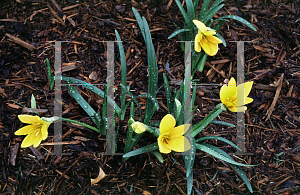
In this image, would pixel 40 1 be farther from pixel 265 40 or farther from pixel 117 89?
pixel 265 40

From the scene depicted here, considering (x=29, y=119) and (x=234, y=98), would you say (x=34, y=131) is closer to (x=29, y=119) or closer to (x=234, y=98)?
(x=29, y=119)

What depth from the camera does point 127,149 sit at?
1.28 metres

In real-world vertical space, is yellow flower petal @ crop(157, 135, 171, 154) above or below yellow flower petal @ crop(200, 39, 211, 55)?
below

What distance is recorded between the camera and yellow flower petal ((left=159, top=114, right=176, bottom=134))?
3.36ft

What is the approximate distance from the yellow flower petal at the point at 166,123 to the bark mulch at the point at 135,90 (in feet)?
1.28

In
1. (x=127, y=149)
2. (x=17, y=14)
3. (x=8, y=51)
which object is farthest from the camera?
(x=17, y=14)

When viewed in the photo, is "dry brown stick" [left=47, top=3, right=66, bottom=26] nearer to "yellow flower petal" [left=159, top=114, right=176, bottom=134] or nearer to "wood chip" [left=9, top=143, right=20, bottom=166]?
"wood chip" [left=9, top=143, right=20, bottom=166]

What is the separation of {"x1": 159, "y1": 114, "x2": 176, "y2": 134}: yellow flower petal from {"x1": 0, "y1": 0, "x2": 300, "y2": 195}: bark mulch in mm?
Result: 390

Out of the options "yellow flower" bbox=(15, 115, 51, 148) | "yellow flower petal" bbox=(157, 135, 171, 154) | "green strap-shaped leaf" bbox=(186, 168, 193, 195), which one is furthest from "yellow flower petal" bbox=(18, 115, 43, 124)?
"green strap-shaped leaf" bbox=(186, 168, 193, 195)

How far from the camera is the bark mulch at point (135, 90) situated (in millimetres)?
1383

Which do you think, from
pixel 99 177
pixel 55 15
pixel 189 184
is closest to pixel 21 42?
pixel 55 15

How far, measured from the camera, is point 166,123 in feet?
3.40

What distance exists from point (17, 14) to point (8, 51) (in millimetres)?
321

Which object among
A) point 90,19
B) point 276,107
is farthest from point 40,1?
point 276,107
